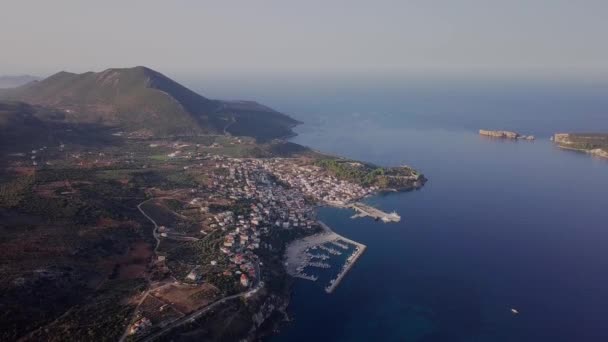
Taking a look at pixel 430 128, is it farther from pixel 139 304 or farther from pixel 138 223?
pixel 139 304

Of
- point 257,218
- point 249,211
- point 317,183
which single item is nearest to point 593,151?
point 317,183

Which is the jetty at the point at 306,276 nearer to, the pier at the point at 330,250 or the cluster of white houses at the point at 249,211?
the cluster of white houses at the point at 249,211

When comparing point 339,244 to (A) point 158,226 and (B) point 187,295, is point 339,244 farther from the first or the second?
(B) point 187,295

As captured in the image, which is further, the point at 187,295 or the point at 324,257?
the point at 324,257

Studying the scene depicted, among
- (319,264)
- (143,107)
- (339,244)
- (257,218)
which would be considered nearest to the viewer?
(319,264)

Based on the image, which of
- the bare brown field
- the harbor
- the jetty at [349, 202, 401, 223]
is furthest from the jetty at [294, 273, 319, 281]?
the jetty at [349, 202, 401, 223]

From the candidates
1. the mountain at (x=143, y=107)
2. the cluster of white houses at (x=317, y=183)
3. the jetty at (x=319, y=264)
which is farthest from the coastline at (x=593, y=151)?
the jetty at (x=319, y=264)
